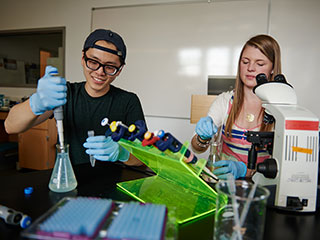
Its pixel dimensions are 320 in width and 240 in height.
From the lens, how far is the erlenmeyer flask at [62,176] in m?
0.83

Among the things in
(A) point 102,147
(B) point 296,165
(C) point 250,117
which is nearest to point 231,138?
(C) point 250,117

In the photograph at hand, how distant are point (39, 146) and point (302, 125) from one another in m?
3.04

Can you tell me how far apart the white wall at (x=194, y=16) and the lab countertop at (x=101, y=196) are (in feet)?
7.03

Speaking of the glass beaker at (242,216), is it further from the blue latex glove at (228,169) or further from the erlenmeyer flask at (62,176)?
the erlenmeyer flask at (62,176)

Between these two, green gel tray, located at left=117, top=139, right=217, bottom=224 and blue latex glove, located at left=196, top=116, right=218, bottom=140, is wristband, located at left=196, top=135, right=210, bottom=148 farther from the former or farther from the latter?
A: green gel tray, located at left=117, top=139, right=217, bottom=224

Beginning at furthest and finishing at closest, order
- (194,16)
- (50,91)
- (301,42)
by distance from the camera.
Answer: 1. (194,16)
2. (301,42)
3. (50,91)

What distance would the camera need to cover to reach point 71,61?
3.53 meters

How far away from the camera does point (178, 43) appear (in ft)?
9.90

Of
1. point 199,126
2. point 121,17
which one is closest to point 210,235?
point 199,126

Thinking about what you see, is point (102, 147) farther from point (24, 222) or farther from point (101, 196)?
point (24, 222)

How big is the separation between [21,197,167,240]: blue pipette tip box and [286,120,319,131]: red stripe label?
500 millimetres

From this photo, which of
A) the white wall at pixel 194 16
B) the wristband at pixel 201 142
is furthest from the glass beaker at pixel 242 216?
the white wall at pixel 194 16

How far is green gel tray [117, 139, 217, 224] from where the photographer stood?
2.18 feet

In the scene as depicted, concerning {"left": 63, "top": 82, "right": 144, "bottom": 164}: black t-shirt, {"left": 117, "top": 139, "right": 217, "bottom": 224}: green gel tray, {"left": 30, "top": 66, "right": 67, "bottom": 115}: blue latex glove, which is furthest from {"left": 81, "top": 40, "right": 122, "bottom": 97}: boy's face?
{"left": 117, "top": 139, "right": 217, "bottom": 224}: green gel tray
